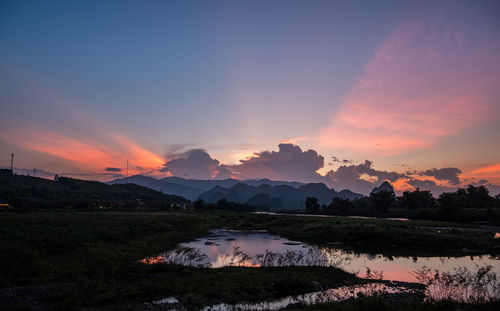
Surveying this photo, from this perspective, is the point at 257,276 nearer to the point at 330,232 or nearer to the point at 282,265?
the point at 282,265

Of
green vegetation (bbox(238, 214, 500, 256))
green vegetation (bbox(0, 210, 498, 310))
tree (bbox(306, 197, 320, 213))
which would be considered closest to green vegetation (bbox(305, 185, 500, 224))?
tree (bbox(306, 197, 320, 213))

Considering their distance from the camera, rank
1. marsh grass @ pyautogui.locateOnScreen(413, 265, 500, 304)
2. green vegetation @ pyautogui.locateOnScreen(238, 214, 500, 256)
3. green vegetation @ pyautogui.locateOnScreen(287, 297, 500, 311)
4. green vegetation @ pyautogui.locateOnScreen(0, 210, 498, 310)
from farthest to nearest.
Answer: green vegetation @ pyautogui.locateOnScreen(238, 214, 500, 256) < marsh grass @ pyautogui.locateOnScreen(413, 265, 500, 304) < green vegetation @ pyautogui.locateOnScreen(0, 210, 498, 310) < green vegetation @ pyautogui.locateOnScreen(287, 297, 500, 311)

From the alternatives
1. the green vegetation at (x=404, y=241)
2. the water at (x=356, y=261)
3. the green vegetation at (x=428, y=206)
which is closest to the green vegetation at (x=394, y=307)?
the water at (x=356, y=261)

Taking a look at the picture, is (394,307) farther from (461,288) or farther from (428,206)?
(428,206)

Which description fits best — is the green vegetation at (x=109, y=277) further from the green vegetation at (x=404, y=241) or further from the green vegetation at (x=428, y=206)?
the green vegetation at (x=428, y=206)

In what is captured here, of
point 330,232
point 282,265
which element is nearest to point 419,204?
point 330,232

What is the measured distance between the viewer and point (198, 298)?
73.0 feet

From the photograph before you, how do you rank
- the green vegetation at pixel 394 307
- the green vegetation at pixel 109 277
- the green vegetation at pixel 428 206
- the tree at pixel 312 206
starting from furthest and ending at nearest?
the tree at pixel 312 206 → the green vegetation at pixel 428 206 → the green vegetation at pixel 109 277 → the green vegetation at pixel 394 307

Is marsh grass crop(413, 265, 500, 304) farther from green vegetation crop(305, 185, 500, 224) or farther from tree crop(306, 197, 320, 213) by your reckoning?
tree crop(306, 197, 320, 213)

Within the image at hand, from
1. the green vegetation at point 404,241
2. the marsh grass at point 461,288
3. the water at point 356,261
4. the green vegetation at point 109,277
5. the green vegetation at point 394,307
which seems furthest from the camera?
the green vegetation at point 404,241

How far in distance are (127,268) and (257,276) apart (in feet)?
45.8

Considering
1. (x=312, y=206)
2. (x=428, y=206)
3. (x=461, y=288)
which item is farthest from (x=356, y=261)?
(x=312, y=206)

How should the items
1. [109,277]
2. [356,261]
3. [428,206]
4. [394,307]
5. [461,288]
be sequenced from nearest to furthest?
[394,307]
[461,288]
[109,277]
[356,261]
[428,206]

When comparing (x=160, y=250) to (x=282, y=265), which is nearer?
(x=282, y=265)
